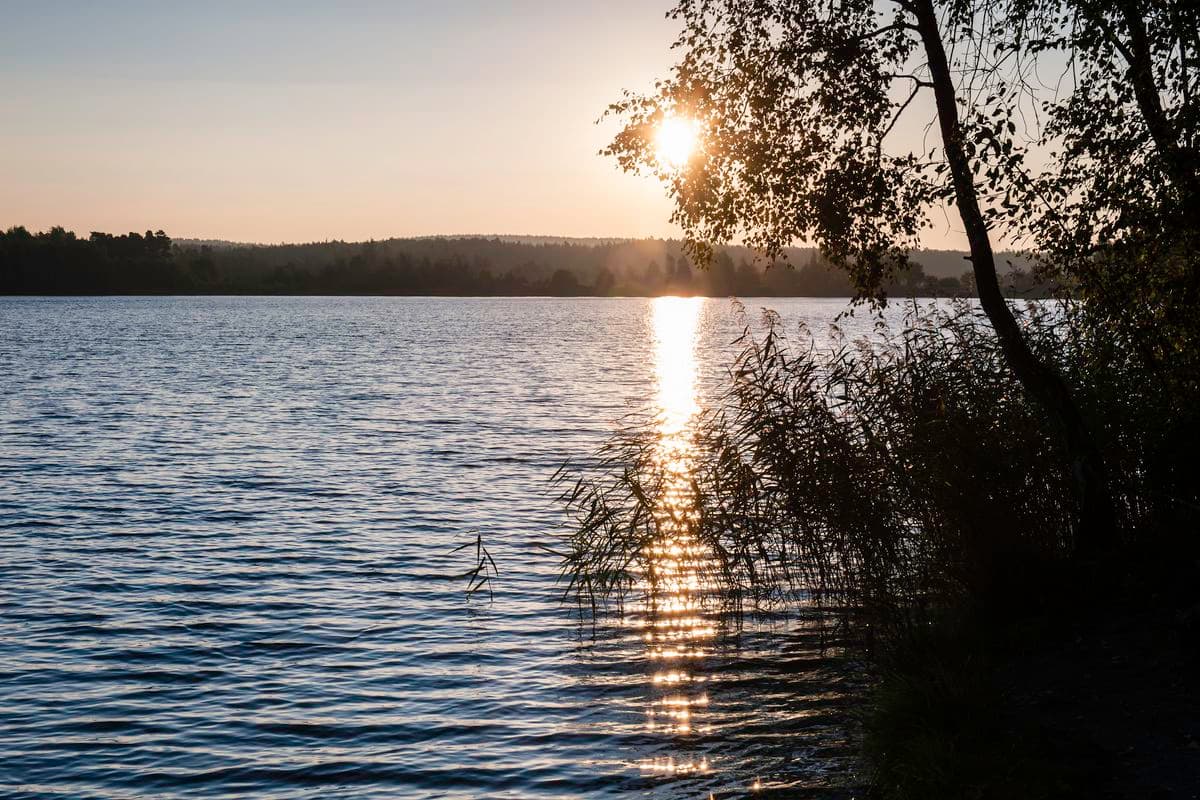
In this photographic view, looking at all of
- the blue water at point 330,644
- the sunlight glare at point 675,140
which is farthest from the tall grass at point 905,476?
the sunlight glare at point 675,140

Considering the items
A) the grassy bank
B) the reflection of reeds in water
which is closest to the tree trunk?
the grassy bank

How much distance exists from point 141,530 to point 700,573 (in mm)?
13059

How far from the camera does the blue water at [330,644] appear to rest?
11680mm

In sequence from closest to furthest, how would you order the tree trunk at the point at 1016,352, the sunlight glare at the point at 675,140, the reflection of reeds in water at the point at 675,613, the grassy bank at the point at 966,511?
the grassy bank at the point at 966,511, the reflection of reeds in water at the point at 675,613, the tree trunk at the point at 1016,352, the sunlight glare at the point at 675,140

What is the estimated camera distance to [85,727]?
12.8 m

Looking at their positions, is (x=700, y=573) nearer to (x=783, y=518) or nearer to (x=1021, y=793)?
(x=783, y=518)

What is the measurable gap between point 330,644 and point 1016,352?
1057cm

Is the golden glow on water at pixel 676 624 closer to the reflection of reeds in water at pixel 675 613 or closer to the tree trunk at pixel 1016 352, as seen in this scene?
the reflection of reeds in water at pixel 675 613

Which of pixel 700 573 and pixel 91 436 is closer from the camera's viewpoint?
pixel 700 573

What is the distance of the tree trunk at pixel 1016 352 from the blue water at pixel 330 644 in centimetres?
414

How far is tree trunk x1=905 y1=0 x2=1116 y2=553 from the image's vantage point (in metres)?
14.6

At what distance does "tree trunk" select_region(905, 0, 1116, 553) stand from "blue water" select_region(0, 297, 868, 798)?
13.6 feet

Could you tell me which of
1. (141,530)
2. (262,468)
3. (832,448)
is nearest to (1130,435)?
(832,448)

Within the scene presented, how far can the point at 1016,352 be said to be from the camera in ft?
48.7
